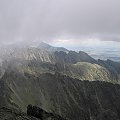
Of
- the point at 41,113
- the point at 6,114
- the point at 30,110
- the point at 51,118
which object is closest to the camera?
the point at 6,114

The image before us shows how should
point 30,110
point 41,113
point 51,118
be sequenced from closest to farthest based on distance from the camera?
point 51,118
point 41,113
point 30,110

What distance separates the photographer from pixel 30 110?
13525 cm

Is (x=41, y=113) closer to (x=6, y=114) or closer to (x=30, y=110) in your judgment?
(x=30, y=110)

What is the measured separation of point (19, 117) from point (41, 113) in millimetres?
33309

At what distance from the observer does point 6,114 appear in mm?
84062

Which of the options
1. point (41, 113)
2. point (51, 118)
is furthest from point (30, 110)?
point (51, 118)

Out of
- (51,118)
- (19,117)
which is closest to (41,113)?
(51,118)

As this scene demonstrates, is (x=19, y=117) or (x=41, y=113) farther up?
(x=19, y=117)

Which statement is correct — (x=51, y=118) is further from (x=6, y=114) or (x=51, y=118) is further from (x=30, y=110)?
(x=30, y=110)

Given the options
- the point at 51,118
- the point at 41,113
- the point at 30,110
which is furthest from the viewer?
the point at 30,110

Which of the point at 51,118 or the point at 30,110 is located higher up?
the point at 51,118

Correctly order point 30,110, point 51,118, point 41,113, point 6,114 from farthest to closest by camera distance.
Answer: point 30,110
point 41,113
point 51,118
point 6,114

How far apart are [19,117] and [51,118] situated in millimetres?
20226

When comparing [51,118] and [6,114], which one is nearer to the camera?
[6,114]
